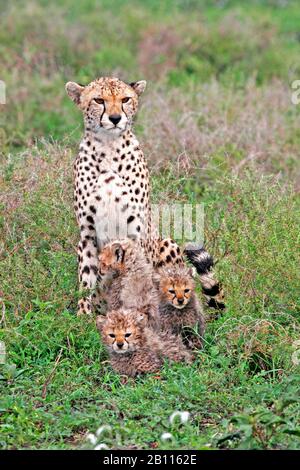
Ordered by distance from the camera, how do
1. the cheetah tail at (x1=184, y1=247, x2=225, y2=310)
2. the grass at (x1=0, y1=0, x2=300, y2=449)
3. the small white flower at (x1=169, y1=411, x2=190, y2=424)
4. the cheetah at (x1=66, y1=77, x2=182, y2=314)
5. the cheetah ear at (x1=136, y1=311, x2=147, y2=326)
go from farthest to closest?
the cheetah at (x1=66, y1=77, x2=182, y2=314) → the cheetah tail at (x1=184, y1=247, x2=225, y2=310) → the cheetah ear at (x1=136, y1=311, x2=147, y2=326) → the grass at (x1=0, y1=0, x2=300, y2=449) → the small white flower at (x1=169, y1=411, x2=190, y2=424)

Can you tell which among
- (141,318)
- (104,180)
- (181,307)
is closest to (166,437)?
(141,318)

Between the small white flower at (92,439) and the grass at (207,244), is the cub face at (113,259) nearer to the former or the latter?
the grass at (207,244)

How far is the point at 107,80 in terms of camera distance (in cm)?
597

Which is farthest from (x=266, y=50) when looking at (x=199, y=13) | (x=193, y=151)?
(x=193, y=151)

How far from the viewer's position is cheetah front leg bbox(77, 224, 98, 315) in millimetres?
6051

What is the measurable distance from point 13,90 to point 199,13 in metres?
4.55

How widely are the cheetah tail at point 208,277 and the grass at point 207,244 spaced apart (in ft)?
0.24

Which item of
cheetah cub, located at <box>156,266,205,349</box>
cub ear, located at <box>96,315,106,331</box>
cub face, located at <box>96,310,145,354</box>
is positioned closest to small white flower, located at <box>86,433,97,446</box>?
cub face, located at <box>96,310,145,354</box>

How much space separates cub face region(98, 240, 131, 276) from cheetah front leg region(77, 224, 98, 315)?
0.37 m

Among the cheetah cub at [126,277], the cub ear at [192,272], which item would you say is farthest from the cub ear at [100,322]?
the cub ear at [192,272]

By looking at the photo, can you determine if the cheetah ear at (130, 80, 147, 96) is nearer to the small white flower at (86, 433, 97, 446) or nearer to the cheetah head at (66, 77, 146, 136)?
the cheetah head at (66, 77, 146, 136)

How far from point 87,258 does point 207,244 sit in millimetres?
719

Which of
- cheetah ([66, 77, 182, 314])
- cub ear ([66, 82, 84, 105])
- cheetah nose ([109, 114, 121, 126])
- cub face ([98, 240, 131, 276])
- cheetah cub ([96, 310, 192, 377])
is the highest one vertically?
cub ear ([66, 82, 84, 105])

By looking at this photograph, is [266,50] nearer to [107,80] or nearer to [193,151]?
[193,151]
